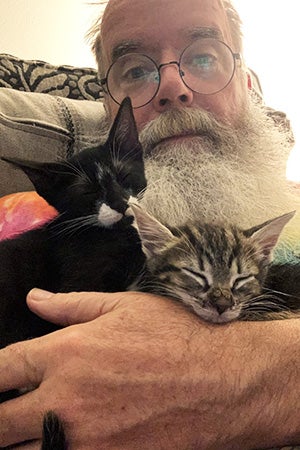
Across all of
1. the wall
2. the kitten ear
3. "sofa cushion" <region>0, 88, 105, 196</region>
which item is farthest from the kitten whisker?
the wall

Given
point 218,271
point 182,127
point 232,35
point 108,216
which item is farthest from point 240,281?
point 232,35

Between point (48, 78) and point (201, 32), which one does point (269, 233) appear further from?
point (48, 78)

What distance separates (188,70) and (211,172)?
370 mm

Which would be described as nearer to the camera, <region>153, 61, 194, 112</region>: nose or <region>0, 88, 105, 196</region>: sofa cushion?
<region>153, 61, 194, 112</region>: nose

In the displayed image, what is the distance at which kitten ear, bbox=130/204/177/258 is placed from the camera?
0.81 metres

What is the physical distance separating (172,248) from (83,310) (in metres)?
0.18

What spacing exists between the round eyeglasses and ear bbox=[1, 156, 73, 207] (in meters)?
0.46

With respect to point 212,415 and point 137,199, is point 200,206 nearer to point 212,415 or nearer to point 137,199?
point 137,199

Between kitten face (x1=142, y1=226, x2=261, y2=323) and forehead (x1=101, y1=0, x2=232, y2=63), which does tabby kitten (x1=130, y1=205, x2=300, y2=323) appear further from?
forehead (x1=101, y1=0, x2=232, y2=63)

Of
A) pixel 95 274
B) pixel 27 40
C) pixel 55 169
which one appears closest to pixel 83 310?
pixel 95 274

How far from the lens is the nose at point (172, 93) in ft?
4.25

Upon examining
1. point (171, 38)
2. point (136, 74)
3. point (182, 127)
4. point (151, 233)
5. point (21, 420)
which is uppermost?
point (171, 38)

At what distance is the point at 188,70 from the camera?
1371 mm

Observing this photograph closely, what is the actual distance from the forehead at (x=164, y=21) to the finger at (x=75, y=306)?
2.82 ft
